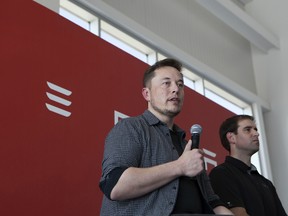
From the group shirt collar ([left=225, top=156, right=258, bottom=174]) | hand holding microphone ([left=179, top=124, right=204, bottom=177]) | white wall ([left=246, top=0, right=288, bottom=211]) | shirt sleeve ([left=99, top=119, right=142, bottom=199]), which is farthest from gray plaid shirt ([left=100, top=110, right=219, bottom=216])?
white wall ([left=246, top=0, right=288, bottom=211])

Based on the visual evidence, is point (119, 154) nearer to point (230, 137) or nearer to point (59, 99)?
point (230, 137)

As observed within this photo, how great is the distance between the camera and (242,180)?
8.93 feet

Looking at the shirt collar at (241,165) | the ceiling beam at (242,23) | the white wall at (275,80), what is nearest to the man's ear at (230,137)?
the shirt collar at (241,165)

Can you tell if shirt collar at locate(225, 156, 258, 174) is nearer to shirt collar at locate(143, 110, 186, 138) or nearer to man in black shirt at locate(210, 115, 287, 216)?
man in black shirt at locate(210, 115, 287, 216)

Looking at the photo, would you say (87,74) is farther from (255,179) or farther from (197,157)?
(197,157)

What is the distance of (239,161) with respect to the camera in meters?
2.90

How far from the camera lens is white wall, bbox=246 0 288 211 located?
6570 millimetres

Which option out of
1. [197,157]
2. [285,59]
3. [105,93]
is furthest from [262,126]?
[197,157]

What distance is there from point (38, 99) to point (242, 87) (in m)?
3.75

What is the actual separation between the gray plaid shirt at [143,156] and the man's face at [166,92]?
0.18 ft

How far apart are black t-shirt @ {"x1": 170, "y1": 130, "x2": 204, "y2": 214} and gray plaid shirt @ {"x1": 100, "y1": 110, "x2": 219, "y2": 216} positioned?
0.11ft

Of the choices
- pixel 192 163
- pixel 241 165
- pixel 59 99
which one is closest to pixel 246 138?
pixel 241 165

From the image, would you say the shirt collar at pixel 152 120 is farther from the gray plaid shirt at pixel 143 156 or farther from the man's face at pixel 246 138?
the man's face at pixel 246 138

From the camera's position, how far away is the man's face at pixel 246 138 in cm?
305
